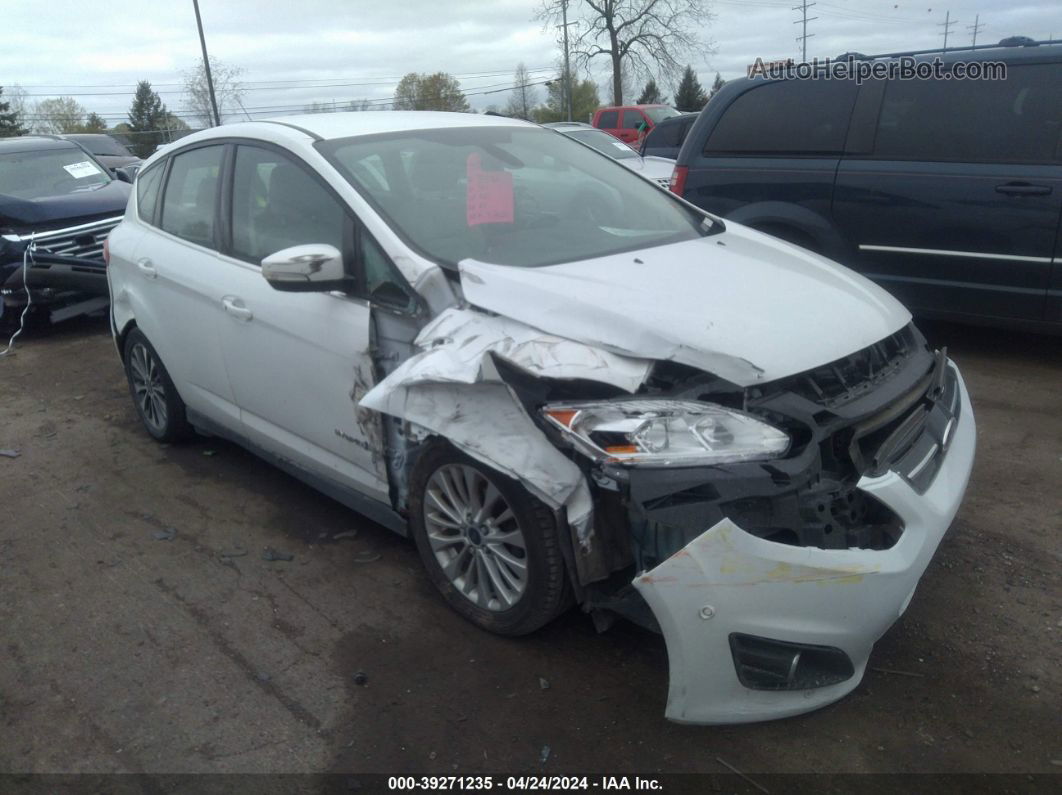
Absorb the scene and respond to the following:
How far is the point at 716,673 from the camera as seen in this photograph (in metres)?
2.59

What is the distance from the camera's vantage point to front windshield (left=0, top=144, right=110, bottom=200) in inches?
353

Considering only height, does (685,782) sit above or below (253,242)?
below

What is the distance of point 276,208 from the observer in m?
4.01

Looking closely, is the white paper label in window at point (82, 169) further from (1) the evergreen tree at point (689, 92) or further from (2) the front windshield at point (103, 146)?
(1) the evergreen tree at point (689, 92)

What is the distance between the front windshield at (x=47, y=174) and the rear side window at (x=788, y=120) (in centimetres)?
628

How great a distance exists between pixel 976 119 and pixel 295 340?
14.6 ft

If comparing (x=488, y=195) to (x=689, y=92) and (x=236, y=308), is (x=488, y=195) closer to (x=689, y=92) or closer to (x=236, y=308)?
(x=236, y=308)

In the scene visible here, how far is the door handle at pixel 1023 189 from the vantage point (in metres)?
5.45

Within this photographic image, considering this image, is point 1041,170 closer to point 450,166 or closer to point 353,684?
point 450,166

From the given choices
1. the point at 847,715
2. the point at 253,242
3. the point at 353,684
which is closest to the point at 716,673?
the point at 847,715

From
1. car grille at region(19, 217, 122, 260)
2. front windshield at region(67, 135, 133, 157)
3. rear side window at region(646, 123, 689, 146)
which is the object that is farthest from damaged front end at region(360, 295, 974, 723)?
front windshield at region(67, 135, 133, 157)

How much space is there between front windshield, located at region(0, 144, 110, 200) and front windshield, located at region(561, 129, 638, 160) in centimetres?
579

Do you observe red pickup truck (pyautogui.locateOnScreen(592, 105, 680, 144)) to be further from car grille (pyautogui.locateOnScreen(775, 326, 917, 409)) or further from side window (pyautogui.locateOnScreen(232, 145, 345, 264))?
car grille (pyautogui.locateOnScreen(775, 326, 917, 409))

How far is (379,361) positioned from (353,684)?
1.12m
